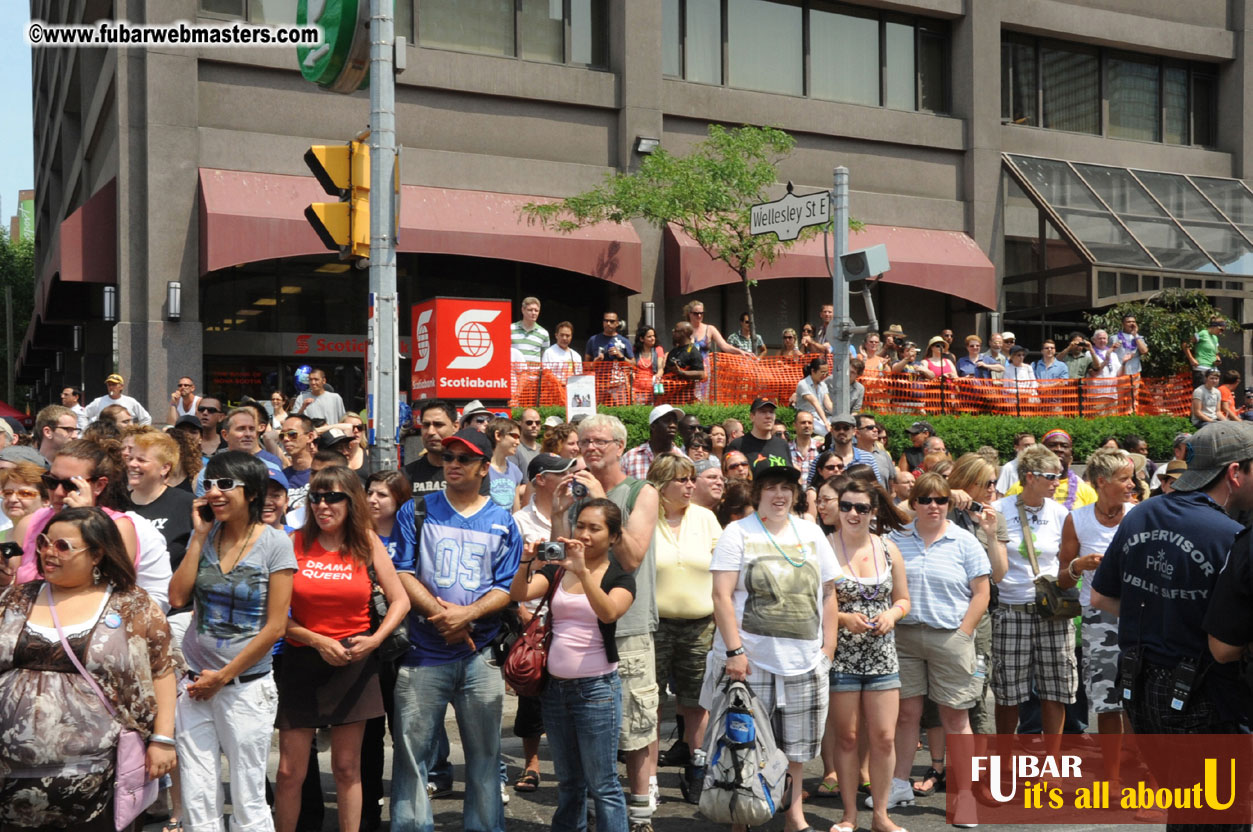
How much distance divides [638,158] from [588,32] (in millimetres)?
2695

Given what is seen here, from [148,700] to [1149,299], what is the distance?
2238cm

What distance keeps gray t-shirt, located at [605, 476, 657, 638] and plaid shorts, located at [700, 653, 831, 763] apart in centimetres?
51

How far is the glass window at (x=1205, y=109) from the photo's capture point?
29.2m

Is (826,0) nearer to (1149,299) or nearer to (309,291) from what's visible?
(1149,299)

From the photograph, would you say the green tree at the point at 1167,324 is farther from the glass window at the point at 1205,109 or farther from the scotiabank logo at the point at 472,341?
the scotiabank logo at the point at 472,341

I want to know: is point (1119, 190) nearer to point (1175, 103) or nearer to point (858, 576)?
point (1175, 103)

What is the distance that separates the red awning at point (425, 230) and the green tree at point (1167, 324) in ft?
29.6

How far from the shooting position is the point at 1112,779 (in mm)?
7191

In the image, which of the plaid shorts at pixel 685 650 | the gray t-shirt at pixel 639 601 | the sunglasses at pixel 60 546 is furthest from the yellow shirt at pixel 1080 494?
the sunglasses at pixel 60 546

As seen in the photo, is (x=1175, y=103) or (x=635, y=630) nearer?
(x=635, y=630)

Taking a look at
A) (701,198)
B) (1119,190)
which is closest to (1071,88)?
(1119,190)

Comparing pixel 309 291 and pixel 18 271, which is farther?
pixel 18 271

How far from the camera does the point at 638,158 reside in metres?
22.0

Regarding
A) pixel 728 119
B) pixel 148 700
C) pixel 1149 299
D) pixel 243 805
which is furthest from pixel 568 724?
pixel 1149 299
